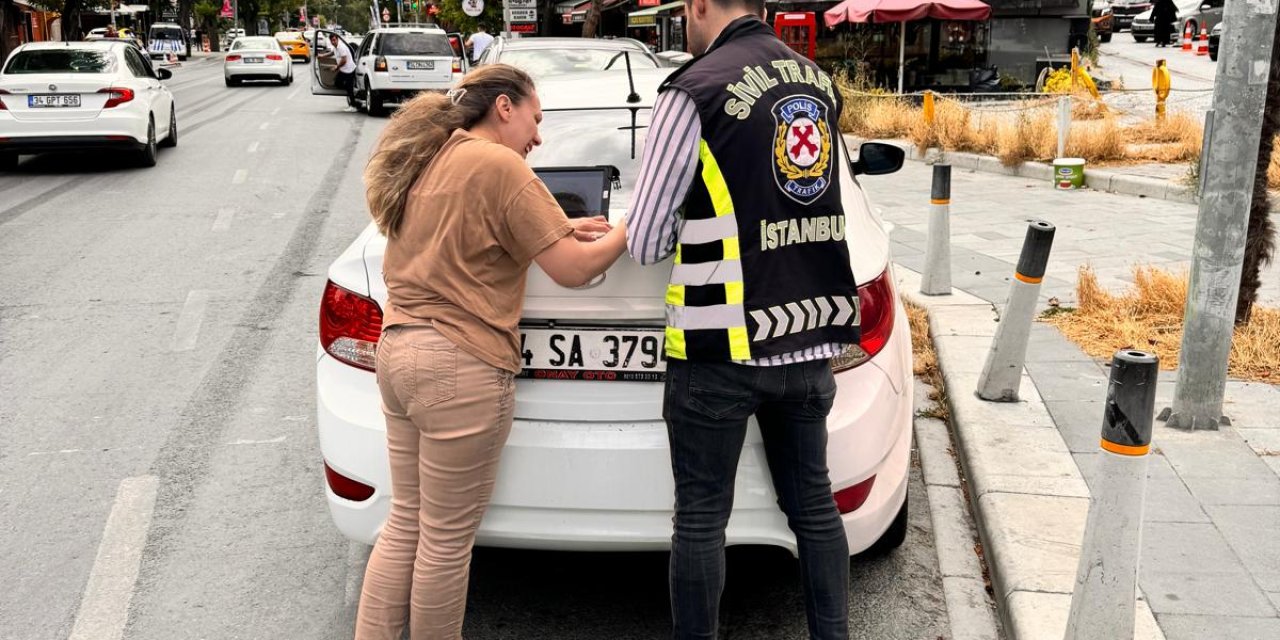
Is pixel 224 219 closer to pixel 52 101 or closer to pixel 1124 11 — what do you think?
pixel 52 101

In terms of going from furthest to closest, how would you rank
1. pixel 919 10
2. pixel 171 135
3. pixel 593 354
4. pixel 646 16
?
pixel 646 16 < pixel 919 10 < pixel 171 135 < pixel 593 354

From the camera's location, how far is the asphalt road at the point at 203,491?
3.87m

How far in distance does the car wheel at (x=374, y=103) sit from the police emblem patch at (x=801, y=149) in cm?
2093

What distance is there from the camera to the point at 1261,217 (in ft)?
20.3

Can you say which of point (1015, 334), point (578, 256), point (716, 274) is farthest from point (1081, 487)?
point (578, 256)

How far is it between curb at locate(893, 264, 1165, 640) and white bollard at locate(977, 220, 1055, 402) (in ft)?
0.28

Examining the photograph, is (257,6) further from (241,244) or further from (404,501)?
(404,501)

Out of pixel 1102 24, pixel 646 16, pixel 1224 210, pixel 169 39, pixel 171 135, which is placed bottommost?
pixel 169 39

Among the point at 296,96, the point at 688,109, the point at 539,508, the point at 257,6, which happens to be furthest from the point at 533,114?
the point at 257,6

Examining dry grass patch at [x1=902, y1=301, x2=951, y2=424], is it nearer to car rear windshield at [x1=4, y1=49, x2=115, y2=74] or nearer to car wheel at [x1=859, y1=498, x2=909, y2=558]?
car wheel at [x1=859, y1=498, x2=909, y2=558]

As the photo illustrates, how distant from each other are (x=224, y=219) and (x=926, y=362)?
734 cm

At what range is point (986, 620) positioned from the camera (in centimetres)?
381

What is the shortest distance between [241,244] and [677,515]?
7928 millimetres

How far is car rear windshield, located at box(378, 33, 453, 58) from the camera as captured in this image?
897 inches
